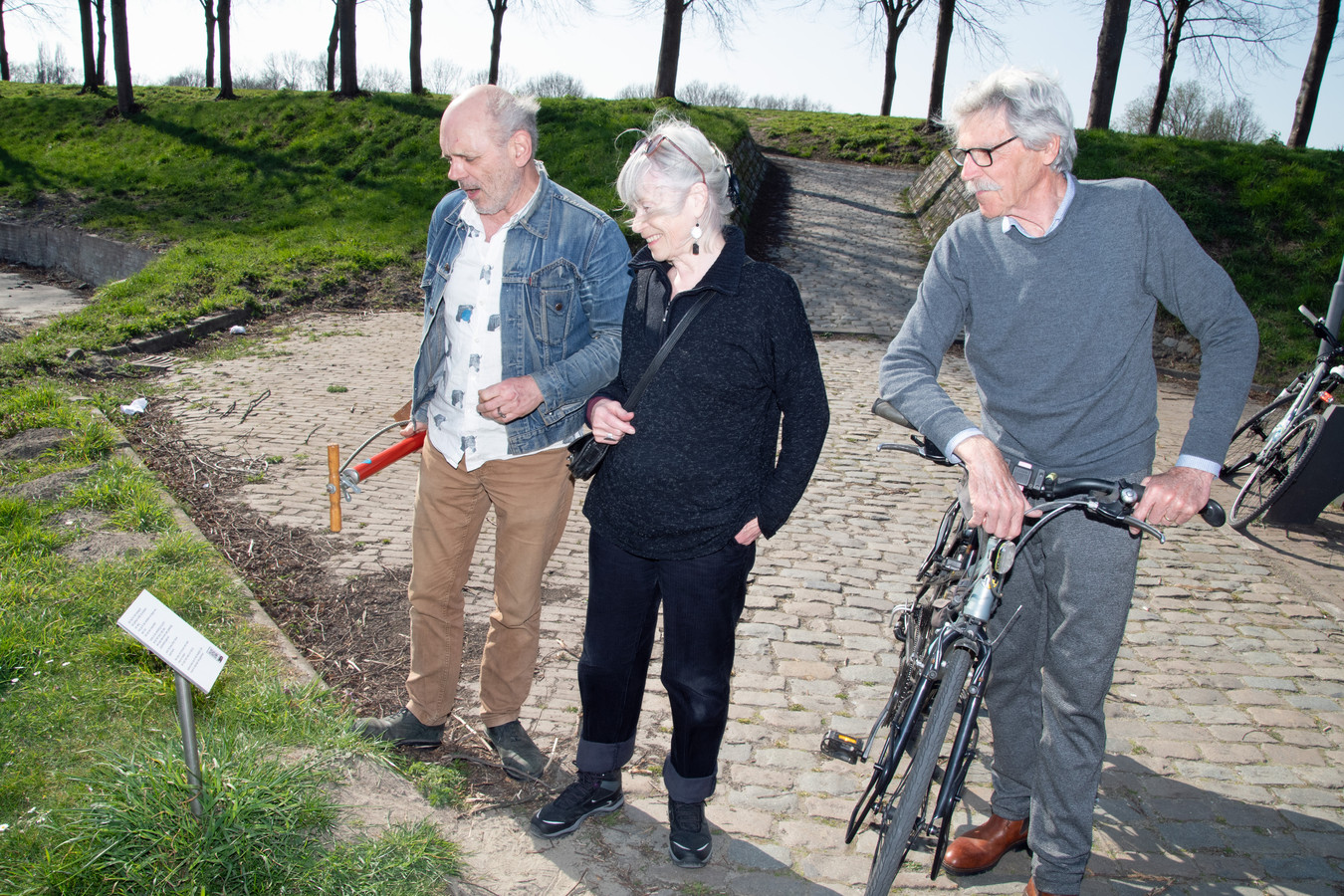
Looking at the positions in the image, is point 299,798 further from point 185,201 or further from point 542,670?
point 185,201

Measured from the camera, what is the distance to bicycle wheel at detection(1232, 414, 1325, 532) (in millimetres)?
6801

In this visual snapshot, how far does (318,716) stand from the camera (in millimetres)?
3508

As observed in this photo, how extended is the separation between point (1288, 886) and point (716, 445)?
238 cm

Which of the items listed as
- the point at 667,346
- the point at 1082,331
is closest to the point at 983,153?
the point at 1082,331

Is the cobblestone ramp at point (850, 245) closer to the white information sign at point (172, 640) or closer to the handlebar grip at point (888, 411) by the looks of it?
the handlebar grip at point (888, 411)

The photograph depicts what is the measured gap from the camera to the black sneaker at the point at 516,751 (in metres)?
3.54

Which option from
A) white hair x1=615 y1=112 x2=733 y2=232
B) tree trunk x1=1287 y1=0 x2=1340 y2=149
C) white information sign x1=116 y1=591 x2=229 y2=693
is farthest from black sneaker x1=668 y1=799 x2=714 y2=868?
tree trunk x1=1287 y1=0 x2=1340 y2=149

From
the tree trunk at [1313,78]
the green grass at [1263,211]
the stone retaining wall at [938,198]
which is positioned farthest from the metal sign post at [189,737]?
the tree trunk at [1313,78]

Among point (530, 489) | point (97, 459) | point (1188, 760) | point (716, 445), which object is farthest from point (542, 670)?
point (97, 459)

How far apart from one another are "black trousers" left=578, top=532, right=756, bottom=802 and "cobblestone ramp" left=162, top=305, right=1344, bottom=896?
329 millimetres

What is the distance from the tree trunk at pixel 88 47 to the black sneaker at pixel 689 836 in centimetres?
3707

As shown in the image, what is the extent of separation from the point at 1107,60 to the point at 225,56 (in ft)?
81.8

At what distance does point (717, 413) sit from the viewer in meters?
2.85

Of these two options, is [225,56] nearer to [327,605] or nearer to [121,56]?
[121,56]
